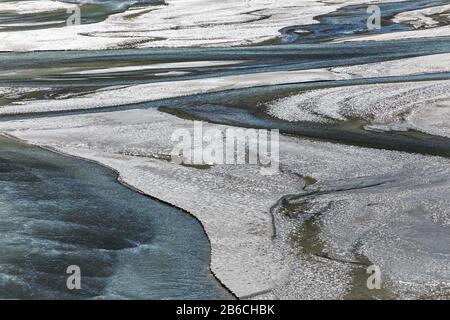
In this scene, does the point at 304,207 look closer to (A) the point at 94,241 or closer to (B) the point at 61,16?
(A) the point at 94,241

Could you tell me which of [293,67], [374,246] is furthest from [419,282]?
[293,67]

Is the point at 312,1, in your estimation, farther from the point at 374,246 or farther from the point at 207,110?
the point at 374,246

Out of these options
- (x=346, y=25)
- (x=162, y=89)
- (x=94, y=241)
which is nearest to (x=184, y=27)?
(x=346, y=25)

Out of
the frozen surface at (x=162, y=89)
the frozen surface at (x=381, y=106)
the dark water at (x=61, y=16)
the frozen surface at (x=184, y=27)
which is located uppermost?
the frozen surface at (x=381, y=106)

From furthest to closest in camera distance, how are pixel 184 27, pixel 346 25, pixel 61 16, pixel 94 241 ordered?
pixel 61 16, pixel 184 27, pixel 346 25, pixel 94 241

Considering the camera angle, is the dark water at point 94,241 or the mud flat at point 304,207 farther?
the mud flat at point 304,207

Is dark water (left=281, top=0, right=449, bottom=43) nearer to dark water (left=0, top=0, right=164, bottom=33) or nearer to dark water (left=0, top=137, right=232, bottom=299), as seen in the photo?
dark water (left=0, top=0, right=164, bottom=33)

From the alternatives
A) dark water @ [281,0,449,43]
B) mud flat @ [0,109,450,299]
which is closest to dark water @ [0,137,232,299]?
mud flat @ [0,109,450,299]

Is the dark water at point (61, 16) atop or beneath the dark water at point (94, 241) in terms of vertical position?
beneath

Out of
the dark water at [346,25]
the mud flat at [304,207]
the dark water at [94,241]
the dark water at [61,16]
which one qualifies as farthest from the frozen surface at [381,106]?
the dark water at [61,16]

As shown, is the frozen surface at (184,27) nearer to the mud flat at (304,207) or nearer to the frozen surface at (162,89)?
the frozen surface at (162,89)
